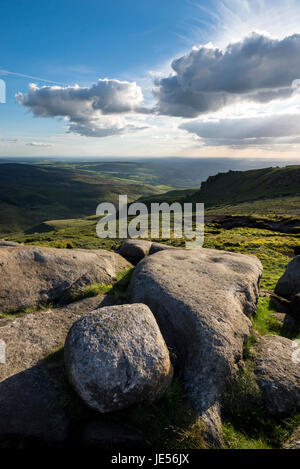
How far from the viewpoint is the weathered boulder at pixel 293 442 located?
22.0ft

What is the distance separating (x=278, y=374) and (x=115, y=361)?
6.03 m

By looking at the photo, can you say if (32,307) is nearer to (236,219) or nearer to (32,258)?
(32,258)

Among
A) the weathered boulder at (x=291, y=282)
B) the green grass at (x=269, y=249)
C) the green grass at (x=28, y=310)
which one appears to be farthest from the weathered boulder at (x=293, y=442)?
the green grass at (x=269, y=249)

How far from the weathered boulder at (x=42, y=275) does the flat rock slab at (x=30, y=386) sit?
63.4 inches

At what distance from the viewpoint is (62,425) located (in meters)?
6.79

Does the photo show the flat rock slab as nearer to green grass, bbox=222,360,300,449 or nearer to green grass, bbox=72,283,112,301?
green grass, bbox=72,283,112,301

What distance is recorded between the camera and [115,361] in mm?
7133

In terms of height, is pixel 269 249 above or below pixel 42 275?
below

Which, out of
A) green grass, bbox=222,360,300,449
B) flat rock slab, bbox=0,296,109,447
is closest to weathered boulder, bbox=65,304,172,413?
flat rock slab, bbox=0,296,109,447

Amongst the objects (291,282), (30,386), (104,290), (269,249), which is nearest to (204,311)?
(104,290)

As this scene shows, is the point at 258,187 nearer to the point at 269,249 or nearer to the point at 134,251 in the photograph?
the point at 269,249
